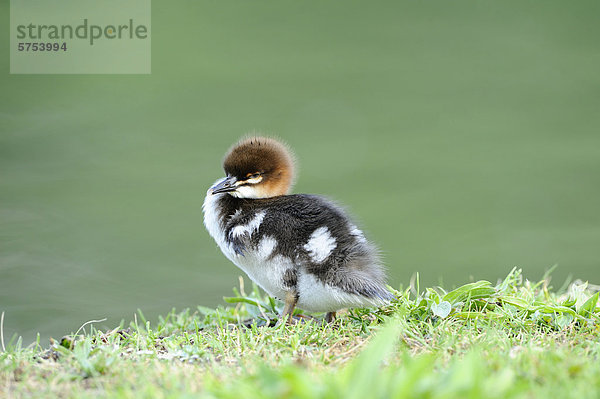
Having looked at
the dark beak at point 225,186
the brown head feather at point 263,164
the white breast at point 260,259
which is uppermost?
the brown head feather at point 263,164

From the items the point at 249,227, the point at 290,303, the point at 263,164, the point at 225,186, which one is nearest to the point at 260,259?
the point at 249,227

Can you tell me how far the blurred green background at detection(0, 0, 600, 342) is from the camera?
7.17 meters

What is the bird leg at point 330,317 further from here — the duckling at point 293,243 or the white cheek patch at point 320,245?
the white cheek patch at point 320,245

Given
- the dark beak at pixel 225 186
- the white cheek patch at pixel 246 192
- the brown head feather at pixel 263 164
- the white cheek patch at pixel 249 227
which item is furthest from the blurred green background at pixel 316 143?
the white cheek patch at pixel 249 227

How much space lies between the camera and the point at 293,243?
4125 millimetres

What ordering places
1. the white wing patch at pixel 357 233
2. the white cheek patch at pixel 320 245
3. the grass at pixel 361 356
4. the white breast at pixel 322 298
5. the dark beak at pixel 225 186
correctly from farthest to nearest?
1. the dark beak at pixel 225 186
2. the white wing patch at pixel 357 233
3. the white cheek patch at pixel 320 245
4. the white breast at pixel 322 298
5. the grass at pixel 361 356

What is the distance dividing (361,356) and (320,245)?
179cm

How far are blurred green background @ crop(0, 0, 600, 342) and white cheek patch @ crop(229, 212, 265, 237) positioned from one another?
2.22 metres

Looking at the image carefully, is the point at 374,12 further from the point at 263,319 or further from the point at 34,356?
the point at 34,356

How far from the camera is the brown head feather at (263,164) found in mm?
4551

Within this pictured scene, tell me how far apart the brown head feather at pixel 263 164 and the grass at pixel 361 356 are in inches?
29.1

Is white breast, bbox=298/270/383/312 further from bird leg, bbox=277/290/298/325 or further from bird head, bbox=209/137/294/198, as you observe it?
bird head, bbox=209/137/294/198

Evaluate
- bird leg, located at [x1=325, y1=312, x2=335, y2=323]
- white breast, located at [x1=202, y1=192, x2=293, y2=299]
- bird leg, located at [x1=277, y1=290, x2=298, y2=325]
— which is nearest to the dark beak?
white breast, located at [x1=202, y1=192, x2=293, y2=299]

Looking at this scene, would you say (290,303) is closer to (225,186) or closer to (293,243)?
(293,243)
